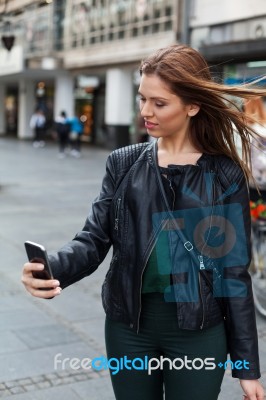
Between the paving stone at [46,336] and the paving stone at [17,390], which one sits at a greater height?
the paving stone at [17,390]

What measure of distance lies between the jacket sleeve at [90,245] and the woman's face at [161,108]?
217mm

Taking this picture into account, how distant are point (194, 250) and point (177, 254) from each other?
0.19ft

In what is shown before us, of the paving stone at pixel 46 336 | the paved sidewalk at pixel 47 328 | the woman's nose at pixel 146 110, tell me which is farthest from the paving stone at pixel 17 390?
the woman's nose at pixel 146 110

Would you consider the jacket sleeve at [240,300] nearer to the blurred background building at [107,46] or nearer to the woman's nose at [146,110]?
the woman's nose at [146,110]

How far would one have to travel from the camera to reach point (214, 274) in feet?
6.46

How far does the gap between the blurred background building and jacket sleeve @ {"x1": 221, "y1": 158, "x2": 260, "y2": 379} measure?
11.5 m

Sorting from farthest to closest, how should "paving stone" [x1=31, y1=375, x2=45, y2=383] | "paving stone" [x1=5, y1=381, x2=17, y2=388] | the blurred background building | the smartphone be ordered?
the blurred background building → "paving stone" [x1=31, y1=375, x2=45, y2=383] → "paving stone" [x1=5, y1=381, x2=17, y2=388] → the smartphone

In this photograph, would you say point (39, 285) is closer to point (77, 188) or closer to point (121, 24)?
point (77, 188)

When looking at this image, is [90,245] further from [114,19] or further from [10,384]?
[114,19]

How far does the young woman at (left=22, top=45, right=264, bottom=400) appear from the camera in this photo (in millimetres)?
1956

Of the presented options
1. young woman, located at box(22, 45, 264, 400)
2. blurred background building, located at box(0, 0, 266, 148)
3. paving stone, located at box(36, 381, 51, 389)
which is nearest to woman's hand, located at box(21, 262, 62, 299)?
young woman, located at box(22, 45, 264, 400)

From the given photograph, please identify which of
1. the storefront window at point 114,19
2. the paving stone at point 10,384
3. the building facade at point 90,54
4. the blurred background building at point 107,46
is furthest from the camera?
the building facade at point 90,54

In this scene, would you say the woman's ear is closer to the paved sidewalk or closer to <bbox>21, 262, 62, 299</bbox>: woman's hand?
<bbox>21, 262, 62, 299</bbox>: woman's hand

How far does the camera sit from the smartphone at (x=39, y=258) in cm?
180
